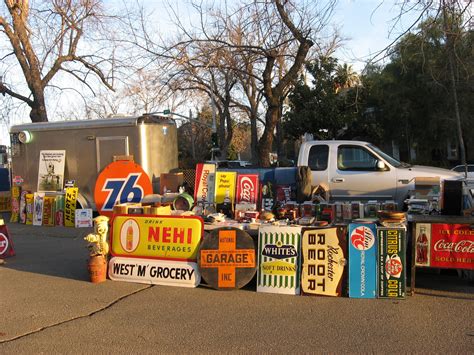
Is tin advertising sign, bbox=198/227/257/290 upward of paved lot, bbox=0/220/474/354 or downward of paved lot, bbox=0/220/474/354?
upward

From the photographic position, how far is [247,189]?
30.7 ft

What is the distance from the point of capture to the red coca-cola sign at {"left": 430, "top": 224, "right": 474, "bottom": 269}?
19.4ft

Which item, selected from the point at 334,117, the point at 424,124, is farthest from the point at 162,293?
the point at 424,124

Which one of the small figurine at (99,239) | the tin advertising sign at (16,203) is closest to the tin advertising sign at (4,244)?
the small figurine at (99,239)

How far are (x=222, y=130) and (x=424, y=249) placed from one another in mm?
30752

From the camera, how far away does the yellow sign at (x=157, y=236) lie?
668cm

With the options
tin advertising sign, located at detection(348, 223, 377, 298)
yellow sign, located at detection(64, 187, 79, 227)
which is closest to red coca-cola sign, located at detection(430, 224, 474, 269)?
tin advertising sign, located at detection(348, 223, 377, 298)

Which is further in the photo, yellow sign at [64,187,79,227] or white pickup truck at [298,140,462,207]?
yellow sign at [64,187,79,227]

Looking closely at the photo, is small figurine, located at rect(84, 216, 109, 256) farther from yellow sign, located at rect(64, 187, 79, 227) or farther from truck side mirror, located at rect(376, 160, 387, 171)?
yellow sign, located at rect(64, 187, 79, 227)

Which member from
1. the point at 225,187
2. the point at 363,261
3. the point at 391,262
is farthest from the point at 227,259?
the point at 225,187

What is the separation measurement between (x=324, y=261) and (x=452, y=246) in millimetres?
1522

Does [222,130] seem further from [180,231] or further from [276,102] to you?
[180,231]

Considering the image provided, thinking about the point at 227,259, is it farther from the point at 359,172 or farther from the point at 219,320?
the point at 359,172

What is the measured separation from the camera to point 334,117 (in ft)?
92.7
